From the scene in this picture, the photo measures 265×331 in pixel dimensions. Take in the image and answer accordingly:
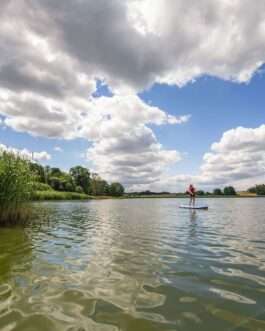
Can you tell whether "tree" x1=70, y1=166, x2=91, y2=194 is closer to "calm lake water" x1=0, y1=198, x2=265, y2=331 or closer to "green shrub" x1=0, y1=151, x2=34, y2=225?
"green shrub" x1=0, y1=151, x2=34, y2=225

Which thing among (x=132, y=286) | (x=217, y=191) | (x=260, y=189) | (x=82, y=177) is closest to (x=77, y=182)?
(x=82, y=177)

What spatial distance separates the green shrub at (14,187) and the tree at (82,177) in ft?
386

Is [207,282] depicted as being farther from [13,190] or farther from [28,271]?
[13,190]

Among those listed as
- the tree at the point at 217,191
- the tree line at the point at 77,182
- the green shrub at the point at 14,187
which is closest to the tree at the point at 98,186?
the tree line at the point at 77,182

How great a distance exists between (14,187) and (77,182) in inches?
4774

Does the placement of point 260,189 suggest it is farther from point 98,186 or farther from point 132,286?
point 132,286

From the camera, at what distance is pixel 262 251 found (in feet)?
36.6

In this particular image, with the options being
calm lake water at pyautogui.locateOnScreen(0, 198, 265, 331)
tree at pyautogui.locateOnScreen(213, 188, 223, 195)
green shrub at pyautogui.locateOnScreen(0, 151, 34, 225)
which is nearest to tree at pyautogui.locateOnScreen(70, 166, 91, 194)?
tree at pyautogui.locateOnScreen(213, 188, 223, 195)

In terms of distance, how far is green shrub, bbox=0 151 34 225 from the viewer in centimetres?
1920

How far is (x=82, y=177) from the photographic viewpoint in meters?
140

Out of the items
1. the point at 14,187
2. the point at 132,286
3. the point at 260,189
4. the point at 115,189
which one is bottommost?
the point at 132,286

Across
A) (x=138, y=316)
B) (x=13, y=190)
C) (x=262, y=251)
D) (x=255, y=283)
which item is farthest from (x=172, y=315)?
(x=13, y=190)

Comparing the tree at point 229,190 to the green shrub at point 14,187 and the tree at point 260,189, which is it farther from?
the green shrub at point 14,187

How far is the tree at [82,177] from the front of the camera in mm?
138525
